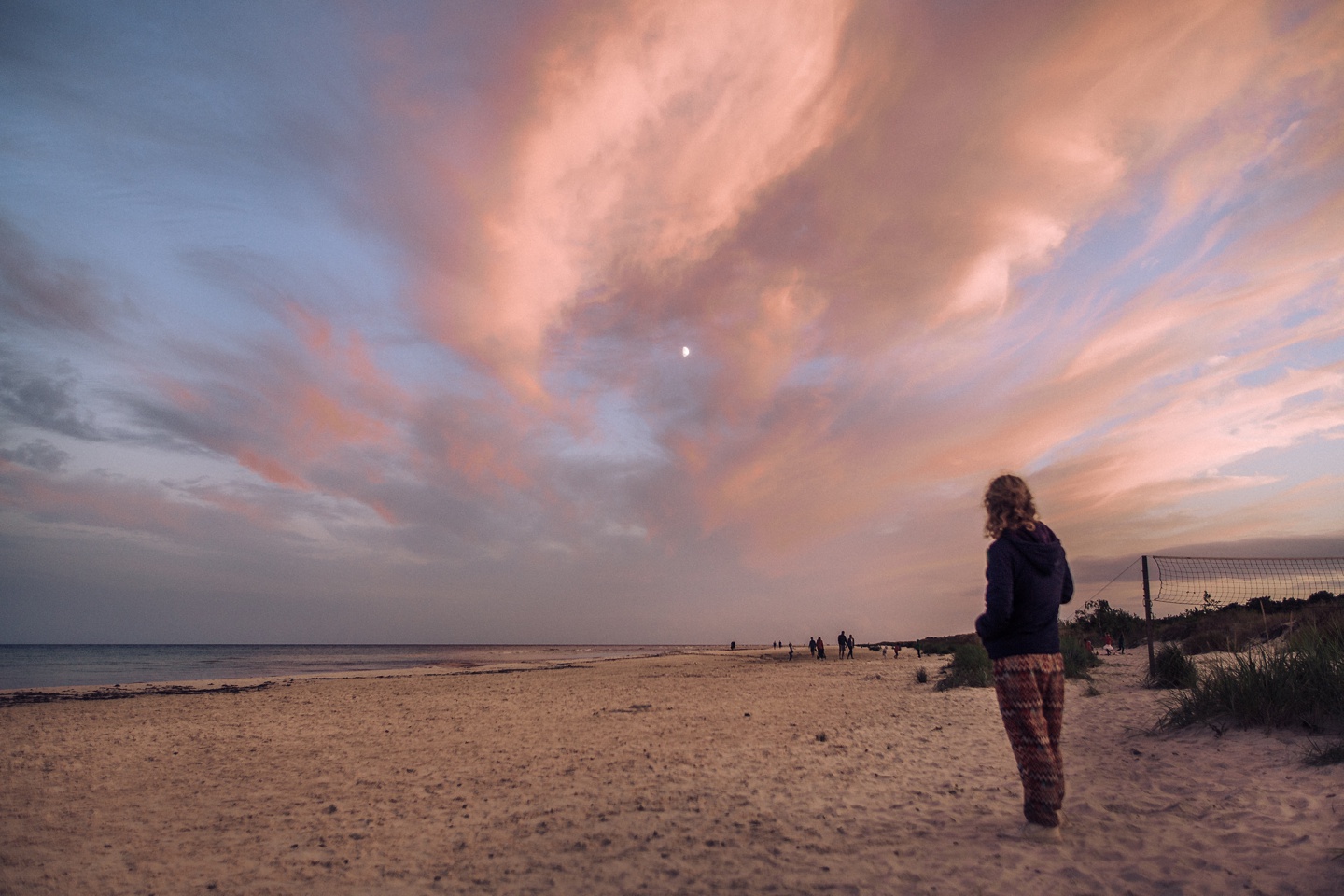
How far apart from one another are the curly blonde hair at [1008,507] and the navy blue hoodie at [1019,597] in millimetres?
78

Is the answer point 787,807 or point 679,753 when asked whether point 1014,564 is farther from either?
point 679,753

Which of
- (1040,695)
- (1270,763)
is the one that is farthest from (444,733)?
(1270,763)

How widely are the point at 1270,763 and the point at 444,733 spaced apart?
11.4 meters

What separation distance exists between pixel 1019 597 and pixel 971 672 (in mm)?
15066

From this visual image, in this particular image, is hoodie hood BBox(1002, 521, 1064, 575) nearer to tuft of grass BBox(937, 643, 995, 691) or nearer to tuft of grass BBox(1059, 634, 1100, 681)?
tuft of grass BBox(1059, 634, 1100, 681)

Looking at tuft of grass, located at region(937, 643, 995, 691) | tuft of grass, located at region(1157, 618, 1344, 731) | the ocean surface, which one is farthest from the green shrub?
the ocean surface

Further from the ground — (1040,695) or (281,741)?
(1040,695)

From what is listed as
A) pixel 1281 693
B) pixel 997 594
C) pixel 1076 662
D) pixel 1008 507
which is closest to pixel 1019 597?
pixel 997 594

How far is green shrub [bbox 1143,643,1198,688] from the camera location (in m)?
11.4

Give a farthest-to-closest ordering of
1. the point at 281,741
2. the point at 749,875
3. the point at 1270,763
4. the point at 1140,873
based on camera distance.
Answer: the point at 281,741 < the point at 1270,763 < the point at 749,875 < the point at 1140,873

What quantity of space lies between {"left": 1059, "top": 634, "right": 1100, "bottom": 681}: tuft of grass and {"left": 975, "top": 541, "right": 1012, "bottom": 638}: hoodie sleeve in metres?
12.3

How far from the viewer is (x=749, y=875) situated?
441 cm

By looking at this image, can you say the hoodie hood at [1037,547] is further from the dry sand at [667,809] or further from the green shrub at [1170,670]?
the green shrub at [1170,670]

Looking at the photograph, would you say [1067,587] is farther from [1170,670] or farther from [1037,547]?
[1170,670]
